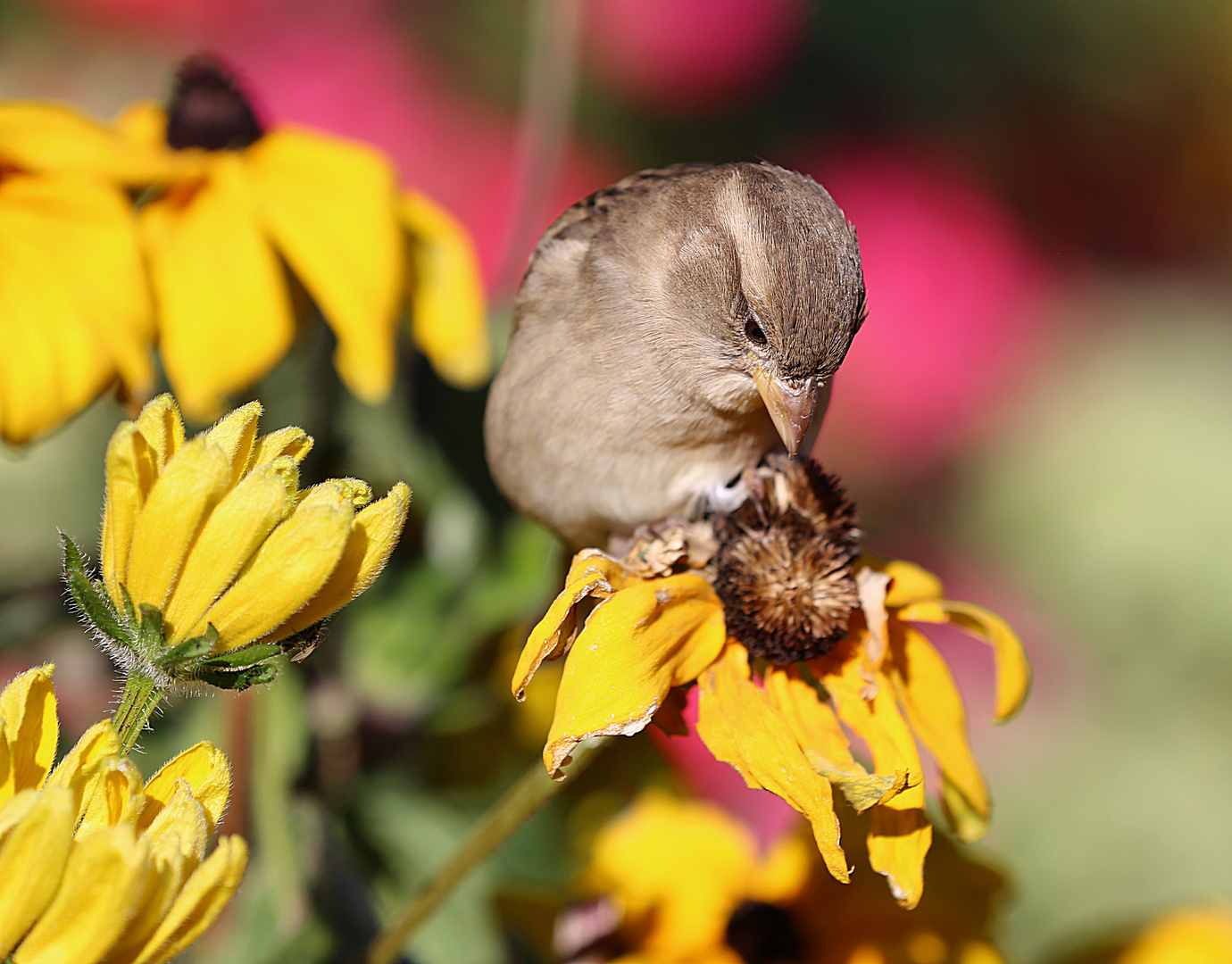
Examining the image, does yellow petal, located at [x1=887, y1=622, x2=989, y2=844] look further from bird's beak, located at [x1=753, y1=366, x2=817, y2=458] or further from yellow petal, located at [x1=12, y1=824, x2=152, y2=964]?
yellow petal, located at [x1=12, y1=824, x2=152, y2=964]

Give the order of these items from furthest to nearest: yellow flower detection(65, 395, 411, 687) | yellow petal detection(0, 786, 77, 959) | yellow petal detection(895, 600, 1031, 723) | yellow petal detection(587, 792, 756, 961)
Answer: yellow petal detection(587, 792, 756, 961), yellow petal detection(895, 600, 1031, 723), yellow flower detection(65, 395, 411, 687), yellow petal detection(0, 786, 77, 959)

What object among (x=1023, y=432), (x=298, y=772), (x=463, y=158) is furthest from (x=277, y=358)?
(x=1023, y=432)

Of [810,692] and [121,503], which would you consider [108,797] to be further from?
[810,692]

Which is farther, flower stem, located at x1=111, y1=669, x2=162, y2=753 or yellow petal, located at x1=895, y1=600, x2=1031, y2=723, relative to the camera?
A: yellow petal, located at x1=895, y1=600, x2=1031, y2=723

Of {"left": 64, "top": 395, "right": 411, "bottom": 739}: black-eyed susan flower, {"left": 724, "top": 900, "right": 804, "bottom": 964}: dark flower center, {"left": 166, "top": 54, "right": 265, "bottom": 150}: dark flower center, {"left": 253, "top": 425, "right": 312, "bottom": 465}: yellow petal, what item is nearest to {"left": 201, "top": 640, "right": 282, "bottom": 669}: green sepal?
{"left": 64, "top": 395, "right": 411, "bottom": 739}: black-eyed susan flower

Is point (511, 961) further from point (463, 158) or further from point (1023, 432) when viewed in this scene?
point (1023, 432)

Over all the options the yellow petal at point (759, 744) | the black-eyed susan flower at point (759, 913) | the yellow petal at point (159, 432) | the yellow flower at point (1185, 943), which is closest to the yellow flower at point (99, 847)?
the yellow petal at point (159, 432)
